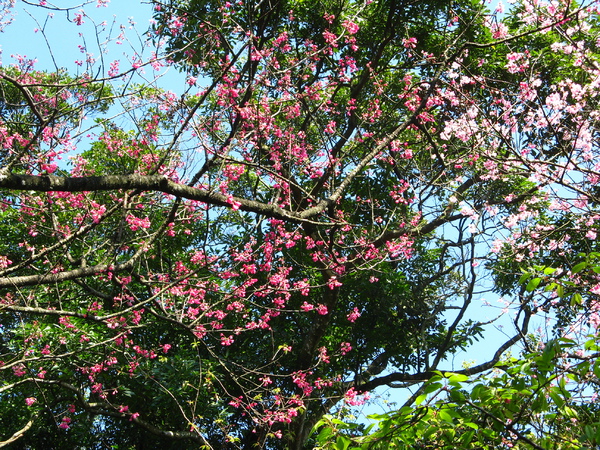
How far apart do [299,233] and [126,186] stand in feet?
16.2

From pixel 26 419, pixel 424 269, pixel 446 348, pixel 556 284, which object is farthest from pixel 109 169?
pixel 556 284

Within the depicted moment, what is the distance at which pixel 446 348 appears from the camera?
35.4 feet

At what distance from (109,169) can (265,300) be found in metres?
4.01

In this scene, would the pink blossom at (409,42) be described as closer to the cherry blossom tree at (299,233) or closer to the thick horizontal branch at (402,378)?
the cherry blossom tree at (299,233)

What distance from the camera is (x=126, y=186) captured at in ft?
11.8

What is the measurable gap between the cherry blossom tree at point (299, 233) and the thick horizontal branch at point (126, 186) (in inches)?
37.3

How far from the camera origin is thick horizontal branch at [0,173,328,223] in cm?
327

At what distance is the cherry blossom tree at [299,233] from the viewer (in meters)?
6.07

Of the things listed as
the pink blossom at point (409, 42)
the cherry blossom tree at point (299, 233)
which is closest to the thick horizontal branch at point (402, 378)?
the cherry blossom tree at point (299, 233)

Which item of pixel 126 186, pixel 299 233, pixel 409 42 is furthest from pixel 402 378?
pixel 126 186

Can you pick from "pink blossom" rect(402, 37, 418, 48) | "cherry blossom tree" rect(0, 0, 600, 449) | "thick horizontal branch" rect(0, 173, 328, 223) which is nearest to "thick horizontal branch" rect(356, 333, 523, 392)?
"cherry blossom tree" rect(0, 0, 600, 449)

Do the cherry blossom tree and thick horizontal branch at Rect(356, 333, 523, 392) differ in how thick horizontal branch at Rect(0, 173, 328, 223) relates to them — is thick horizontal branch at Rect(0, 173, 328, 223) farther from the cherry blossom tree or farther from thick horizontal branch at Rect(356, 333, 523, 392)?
thick horizontal branch at Rect(356, 333, 523, 392)

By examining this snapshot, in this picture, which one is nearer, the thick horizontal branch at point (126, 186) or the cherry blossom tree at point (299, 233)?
the thick horizontal branch at point (126, 186)

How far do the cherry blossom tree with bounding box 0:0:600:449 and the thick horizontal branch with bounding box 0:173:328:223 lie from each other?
3.11 ft
